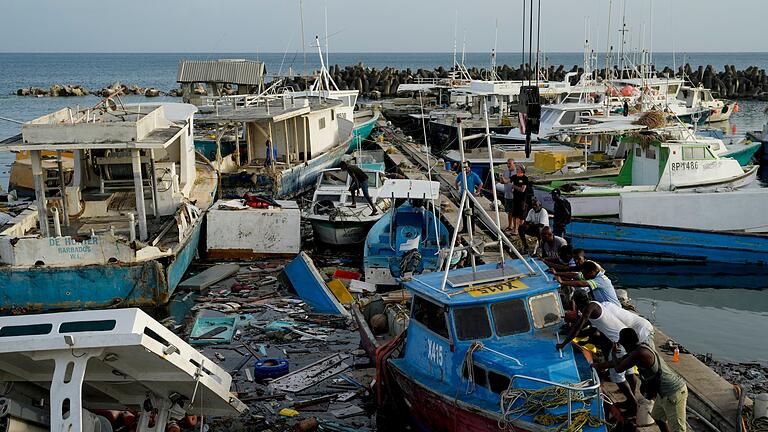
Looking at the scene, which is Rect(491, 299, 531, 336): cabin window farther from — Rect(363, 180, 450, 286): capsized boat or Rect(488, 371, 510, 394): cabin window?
Rect(363, 180, 450, 286): capsized boat

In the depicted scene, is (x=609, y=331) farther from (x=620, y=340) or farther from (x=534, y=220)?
(x=534, y=220)

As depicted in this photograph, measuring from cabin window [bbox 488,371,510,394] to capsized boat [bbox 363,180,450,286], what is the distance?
632cm

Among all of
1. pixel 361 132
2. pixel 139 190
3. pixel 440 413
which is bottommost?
pixel 440 413

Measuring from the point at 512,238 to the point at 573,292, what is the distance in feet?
23.9

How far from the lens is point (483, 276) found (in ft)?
30.4

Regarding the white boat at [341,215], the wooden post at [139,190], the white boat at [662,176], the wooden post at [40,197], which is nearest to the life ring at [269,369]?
the wooden post at [139,190]

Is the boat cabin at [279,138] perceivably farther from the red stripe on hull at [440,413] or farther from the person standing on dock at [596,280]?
the person standing on dock at [596,280]

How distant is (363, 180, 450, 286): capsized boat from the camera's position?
50.0ft

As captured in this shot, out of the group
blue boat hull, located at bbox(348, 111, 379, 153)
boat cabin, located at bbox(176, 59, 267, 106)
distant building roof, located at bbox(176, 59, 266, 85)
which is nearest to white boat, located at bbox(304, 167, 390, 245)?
blue boat hull, located at bbox(348, 111, 379, 153)

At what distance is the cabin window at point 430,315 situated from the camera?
8945mm

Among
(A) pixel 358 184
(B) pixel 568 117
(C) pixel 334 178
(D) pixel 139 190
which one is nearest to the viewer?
(D) pixel 139 190

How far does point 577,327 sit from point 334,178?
1478cm

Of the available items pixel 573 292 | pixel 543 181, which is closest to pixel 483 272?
pixel 573 292

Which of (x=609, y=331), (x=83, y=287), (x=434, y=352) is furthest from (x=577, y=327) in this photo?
(x=83, y=287)
